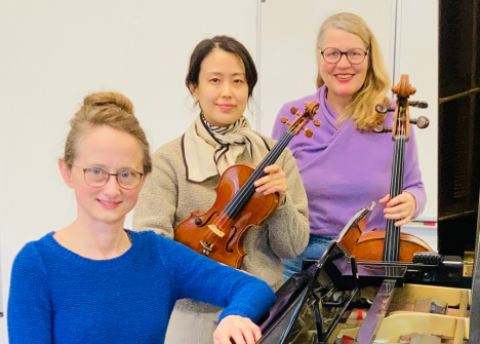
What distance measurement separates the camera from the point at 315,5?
2092 mm

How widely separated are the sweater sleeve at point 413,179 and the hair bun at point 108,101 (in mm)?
872

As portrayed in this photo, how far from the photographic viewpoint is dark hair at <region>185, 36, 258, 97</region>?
1347mm

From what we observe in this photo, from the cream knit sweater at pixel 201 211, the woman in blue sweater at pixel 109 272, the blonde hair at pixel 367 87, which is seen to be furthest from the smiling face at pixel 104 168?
the blonde hair at pixel 367 87

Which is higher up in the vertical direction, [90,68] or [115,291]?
[90,68]

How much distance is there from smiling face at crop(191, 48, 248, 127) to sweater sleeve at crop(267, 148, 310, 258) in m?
0.20

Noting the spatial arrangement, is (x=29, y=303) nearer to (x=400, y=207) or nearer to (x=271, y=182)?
(x=271, y=182)

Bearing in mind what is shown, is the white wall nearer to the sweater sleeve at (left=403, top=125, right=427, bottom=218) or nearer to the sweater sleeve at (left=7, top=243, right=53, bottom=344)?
the sweater sleeve at (left=403, top=125, right=427, bottom=218)

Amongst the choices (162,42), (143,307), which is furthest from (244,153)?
(162,42)

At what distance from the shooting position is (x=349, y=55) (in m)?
1.57

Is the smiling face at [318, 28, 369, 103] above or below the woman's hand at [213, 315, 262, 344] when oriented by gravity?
above

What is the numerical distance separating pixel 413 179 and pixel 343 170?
0.21 m

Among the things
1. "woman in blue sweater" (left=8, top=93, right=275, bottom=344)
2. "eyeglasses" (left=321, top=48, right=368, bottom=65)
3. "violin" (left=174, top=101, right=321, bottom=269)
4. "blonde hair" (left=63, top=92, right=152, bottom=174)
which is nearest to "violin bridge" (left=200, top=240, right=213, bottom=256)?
"violin" (left=174, top=101, right=321, bottom=269)

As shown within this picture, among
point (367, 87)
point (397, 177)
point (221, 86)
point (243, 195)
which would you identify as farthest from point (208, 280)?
point (367, 87)

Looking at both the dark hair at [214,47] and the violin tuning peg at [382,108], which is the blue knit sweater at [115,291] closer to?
the dark hair at [214,47]
